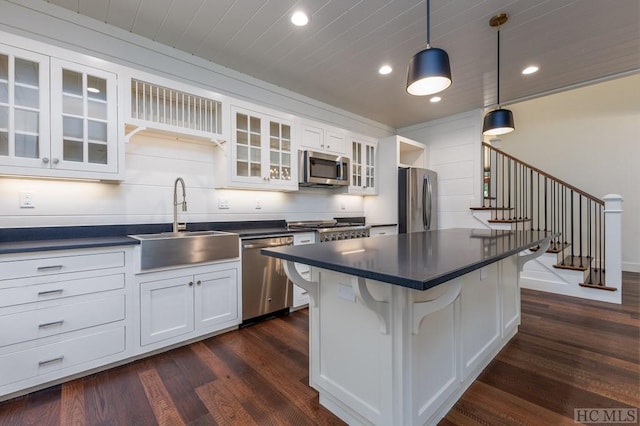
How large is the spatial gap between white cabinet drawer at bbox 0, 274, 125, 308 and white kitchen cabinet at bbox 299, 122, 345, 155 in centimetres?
234

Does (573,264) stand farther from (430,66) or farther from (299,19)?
(299,19)

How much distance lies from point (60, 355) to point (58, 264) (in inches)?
22.8

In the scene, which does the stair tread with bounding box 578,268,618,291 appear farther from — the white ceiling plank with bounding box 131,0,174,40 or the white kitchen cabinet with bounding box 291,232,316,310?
the white ceiling plank with bounding box 131,0,174,40

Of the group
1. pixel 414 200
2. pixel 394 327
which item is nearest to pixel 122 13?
pixel 394 327

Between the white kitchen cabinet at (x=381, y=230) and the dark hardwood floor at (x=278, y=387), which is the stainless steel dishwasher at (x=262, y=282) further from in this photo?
the white kitchen cabinet at (x=381, y=230)

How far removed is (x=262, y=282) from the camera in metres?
2.76

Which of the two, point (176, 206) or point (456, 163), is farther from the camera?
point (456, 163)

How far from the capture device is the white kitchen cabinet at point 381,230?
4008 millimetres

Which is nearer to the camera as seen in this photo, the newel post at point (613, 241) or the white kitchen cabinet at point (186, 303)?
the white kitchen cabinet at point (186, 303)

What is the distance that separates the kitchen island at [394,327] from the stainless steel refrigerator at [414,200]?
2.46 metres

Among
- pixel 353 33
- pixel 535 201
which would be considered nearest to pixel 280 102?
pixel 353 33

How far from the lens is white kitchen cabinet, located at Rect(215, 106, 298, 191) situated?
286 cm

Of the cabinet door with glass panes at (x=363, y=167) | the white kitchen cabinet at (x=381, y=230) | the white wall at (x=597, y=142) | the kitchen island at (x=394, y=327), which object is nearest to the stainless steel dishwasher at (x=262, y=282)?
the kitchen island at (x=394, y=327)

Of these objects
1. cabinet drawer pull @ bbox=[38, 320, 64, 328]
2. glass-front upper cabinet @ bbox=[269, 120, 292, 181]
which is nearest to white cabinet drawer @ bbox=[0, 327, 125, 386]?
cabinet drawer pull @ bbox=[38, 320, 64, 328]
